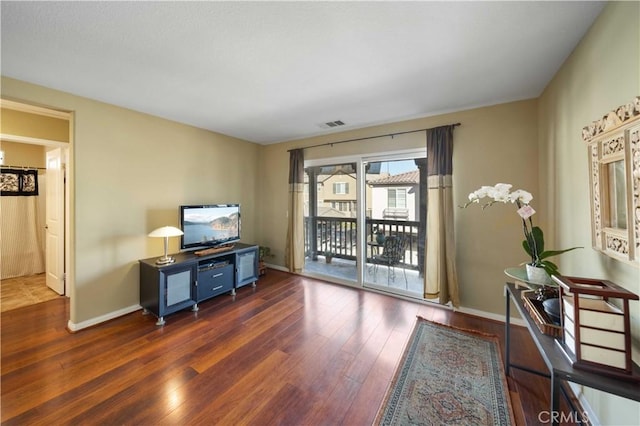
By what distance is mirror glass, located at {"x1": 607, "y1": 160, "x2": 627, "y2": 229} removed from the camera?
3.77ft

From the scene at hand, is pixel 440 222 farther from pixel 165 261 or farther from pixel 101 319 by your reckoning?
pixel 101 319

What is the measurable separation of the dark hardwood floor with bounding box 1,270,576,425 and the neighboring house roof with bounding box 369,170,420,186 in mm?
1640

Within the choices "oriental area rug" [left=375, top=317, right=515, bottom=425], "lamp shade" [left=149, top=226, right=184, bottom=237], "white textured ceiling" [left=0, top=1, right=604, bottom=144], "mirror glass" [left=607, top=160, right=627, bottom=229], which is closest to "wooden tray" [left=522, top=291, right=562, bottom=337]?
"mirror glass" [left=607, top=160, right=627, bottom=229]

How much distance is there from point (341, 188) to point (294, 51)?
236 cm

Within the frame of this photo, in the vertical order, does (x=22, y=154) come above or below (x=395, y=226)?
above

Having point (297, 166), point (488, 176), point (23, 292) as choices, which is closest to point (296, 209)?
point (297, 166)

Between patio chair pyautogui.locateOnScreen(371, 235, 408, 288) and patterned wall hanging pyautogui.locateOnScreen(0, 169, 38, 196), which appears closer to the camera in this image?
patio chair pyautogui.locateOnScreen(371, 235, 408, 288)

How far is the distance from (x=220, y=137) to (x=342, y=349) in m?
3.56

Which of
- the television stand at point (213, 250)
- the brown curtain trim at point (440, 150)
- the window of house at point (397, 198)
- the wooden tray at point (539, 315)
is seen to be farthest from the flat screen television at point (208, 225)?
the wooden tray at point (539, 315)

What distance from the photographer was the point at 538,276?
1527 millimetres

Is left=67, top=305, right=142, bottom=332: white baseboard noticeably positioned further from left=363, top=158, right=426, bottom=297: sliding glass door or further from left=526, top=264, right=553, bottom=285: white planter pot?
left=526, top=264, right=553, bottom=285: white planter pot

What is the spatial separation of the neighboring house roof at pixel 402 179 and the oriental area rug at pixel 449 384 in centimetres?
188

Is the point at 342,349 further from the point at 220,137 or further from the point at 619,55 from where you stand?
the point at 220,137

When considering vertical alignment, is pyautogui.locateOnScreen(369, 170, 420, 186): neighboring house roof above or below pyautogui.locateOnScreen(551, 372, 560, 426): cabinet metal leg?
above
